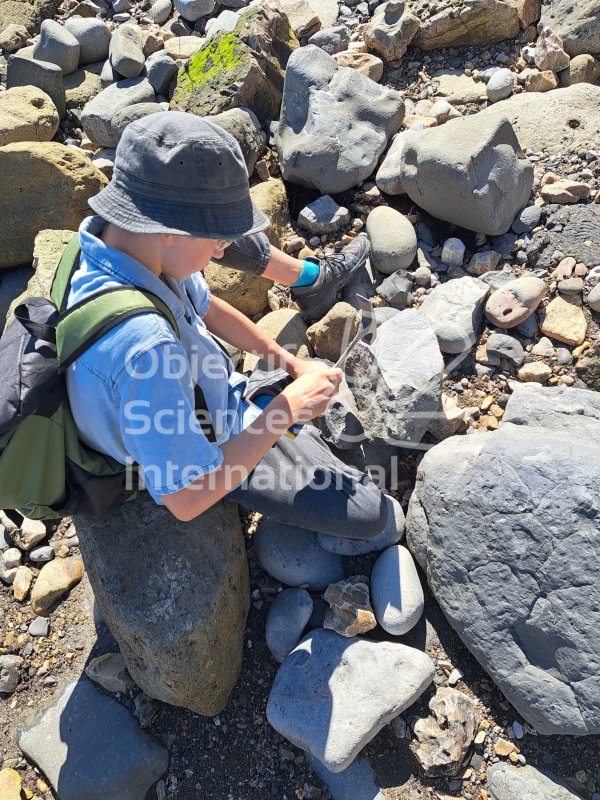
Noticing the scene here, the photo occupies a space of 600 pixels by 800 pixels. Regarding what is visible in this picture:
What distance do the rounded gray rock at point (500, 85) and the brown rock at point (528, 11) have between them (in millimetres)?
518

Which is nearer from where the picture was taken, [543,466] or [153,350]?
[153,350]

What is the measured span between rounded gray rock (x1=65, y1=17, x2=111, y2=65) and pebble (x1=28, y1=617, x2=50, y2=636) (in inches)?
180

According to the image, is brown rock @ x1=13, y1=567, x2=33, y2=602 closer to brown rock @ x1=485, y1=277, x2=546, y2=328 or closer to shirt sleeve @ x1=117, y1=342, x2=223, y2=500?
shirt sleeve @ x1=117, y1=342, x2=223, y2=500

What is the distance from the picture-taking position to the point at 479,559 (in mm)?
2678

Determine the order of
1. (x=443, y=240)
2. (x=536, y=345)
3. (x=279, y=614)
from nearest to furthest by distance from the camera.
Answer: (x=279, y=614)
(x=536, y=345)
(x=443, y=240)

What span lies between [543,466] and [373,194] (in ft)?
7.12

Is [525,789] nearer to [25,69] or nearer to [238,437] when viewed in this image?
[238,437]

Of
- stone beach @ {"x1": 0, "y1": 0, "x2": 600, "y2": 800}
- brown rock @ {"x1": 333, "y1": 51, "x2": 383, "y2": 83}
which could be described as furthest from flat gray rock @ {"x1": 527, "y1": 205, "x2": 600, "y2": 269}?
brown rock @ {"x1": 333, "y1": 51, "x2": 383, "y2": 83}

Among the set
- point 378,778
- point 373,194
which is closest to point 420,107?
point 373,194

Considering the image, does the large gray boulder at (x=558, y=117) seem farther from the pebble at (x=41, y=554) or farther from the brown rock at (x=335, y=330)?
the pebble at (x=41, y=554)

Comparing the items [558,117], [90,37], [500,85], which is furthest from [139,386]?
[90,37]

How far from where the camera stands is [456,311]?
11.4ft

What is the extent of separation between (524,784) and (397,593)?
32.2 inches

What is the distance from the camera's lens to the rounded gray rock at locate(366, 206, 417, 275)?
3777 mm
